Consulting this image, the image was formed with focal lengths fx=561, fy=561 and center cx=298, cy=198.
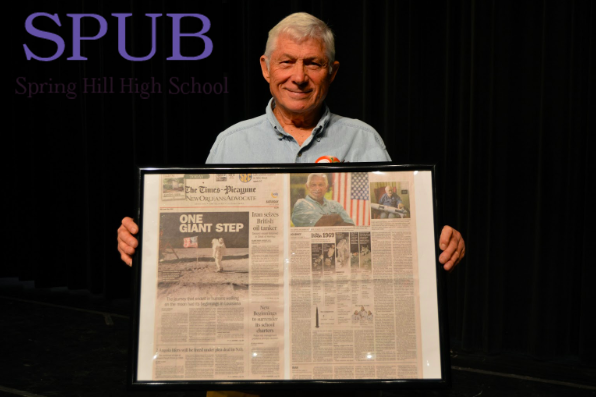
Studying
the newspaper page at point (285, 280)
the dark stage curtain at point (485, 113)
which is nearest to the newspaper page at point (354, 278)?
the newspaper page at point (285, 280)

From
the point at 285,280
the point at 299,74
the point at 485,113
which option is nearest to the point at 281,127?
the point at 299,74

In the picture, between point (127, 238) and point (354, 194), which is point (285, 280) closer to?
point (354, 194)

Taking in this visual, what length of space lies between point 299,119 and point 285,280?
1.75 feet

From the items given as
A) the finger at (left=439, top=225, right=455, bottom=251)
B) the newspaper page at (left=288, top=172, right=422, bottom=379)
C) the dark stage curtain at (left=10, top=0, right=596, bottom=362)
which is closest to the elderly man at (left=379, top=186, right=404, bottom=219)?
the newspaper page at (left=288, top=172, right=422, bottom=379)

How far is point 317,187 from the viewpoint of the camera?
1117 millimetres

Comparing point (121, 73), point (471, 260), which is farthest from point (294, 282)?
point (121, 73)

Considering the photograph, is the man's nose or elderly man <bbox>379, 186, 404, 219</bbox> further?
the man's nose

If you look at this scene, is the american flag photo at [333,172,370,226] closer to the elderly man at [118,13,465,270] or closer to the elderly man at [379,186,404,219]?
the elderly man at [379,186,404,219]

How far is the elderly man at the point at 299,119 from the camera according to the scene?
1417 mm

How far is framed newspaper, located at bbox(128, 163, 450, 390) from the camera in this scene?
1079 millimetres

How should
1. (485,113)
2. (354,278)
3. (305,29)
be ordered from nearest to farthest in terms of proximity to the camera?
(354,278)
(305,29)
(485,113)

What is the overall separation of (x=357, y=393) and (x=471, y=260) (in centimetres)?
190

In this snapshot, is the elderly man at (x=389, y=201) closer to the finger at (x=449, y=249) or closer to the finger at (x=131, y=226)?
the finger at (x=449, y=249)

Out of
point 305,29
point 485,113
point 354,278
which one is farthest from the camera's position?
point 485,113
